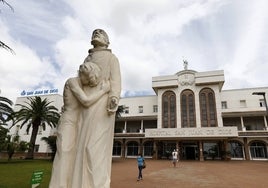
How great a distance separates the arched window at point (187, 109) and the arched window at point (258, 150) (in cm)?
867

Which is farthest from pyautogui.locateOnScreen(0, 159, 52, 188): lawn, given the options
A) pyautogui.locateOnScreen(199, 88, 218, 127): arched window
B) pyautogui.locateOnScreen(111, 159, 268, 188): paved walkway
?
pyautogui.locateOnScreen(199, 88, 218, 127): arched window

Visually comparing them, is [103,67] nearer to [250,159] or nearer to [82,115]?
[82,115]

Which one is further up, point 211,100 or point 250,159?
point 211,100

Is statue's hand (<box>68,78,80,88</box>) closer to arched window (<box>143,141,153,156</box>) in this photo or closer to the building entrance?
the building entrance

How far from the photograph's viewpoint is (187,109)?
34281 millimetres

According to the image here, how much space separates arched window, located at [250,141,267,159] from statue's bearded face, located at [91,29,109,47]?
33304mm

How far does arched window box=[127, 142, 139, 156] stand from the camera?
1377 inches

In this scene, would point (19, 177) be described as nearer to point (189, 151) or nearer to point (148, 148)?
point (148, 148)

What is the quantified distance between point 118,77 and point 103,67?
25 cm

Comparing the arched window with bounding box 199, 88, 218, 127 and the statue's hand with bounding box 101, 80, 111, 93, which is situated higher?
the arched window with bounding box 199, 88, 218, 127

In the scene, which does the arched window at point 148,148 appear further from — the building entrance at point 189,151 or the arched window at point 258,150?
the arched window at point 258,150

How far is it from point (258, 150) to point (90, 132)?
111 feet

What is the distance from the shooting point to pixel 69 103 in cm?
280

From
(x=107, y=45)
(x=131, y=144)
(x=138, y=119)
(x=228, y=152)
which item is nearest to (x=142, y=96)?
(x=138, y=119)
